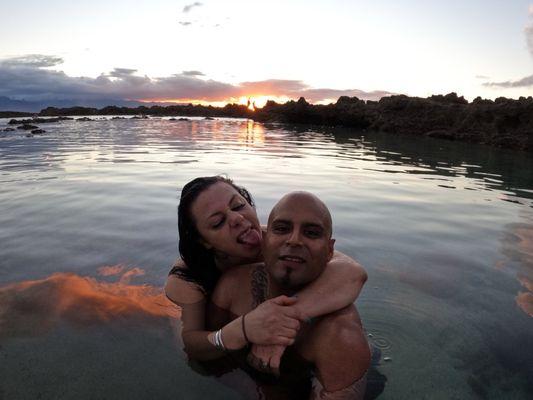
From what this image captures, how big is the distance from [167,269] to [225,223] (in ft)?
8.59

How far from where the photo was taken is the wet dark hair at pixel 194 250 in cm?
355

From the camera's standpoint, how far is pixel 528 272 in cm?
580

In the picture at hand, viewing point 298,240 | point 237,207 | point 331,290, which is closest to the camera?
point 298,240

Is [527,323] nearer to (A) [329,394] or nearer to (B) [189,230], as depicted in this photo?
(A) [329,394]

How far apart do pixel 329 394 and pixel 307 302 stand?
2.00ft

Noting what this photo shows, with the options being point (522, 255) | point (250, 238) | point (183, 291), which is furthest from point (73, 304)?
point (522, 255)

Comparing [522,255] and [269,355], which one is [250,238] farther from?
[522,255]

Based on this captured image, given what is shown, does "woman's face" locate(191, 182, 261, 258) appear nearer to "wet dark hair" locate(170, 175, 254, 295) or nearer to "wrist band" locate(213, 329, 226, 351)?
"wet dark hair" locate(170, 175, 254, 295)

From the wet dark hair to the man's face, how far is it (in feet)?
2.61

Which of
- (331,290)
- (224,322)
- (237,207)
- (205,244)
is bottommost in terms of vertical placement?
(224,322)

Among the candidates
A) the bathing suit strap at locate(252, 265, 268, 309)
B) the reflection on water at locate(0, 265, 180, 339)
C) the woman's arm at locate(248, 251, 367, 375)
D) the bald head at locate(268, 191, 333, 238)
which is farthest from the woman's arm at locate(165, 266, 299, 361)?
the reflection on water at locate(0, 265, 180, 339)

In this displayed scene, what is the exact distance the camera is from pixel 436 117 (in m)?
39.9

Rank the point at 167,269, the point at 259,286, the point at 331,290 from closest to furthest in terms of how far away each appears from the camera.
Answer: the point at 331,290
the point at 259,286
the point at 167,269

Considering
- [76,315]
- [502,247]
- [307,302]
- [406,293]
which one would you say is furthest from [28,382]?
[502,247]
